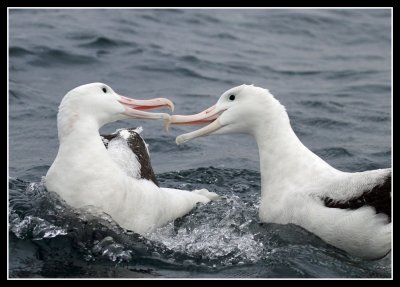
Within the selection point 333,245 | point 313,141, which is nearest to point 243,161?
point 313,141

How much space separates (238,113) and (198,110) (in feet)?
15.9

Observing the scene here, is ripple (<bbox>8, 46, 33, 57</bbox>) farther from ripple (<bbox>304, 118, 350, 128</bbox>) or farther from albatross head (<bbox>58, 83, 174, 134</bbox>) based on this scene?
albatross head (<bbox>58, 83, 174, 134</bbox>)

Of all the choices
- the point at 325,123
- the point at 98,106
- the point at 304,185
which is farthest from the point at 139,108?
the point at 325,123

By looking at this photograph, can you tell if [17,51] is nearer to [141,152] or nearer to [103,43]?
[103,43]

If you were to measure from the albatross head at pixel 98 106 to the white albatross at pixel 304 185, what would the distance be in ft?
1.03

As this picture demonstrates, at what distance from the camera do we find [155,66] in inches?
571

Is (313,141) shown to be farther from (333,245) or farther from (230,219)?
(333,245)

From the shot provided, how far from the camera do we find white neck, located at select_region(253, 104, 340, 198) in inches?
290

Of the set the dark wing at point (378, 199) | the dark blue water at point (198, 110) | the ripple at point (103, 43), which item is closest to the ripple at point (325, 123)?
the dark blue water at point (198, 110)

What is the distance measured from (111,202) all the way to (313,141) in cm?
497

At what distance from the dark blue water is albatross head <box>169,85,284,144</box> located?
2.93 ft

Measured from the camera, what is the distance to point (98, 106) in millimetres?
7297

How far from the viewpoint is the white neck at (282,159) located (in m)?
7.36

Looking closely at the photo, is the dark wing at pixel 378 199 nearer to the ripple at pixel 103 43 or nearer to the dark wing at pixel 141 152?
A: the dark wing at pixel 141 152
